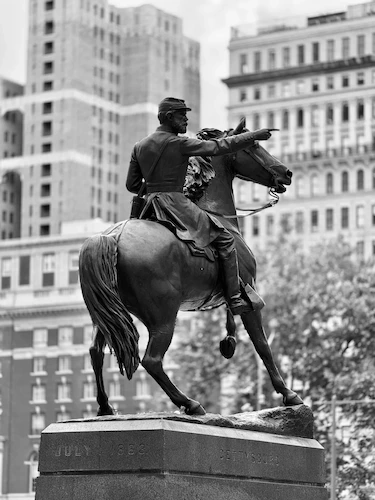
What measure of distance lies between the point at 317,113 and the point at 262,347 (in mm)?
110697

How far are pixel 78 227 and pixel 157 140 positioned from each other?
111 meters

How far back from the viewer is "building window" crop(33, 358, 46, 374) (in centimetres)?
9969

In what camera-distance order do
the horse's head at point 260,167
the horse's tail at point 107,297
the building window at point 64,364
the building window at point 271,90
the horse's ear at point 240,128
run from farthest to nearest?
the building window at point 271,90 → the building window at point 64,364 → the horse's head at point 260,167 → the horse's ear at point 240,128 → the horse's tail at point 107,297

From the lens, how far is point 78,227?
126562 mm

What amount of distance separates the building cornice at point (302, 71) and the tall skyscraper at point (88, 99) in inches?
985

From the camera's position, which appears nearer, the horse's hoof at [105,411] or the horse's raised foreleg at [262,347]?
the horse's hoof at [105,411]

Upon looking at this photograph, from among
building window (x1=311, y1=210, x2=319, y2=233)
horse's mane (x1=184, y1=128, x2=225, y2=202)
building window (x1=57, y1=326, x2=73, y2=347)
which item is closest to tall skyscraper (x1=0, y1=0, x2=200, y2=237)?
building window (x1=311, y1=210, x2=319, y2=233)

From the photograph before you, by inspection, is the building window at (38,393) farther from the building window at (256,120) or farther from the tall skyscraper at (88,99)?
the tall skyscraper at (88,99)

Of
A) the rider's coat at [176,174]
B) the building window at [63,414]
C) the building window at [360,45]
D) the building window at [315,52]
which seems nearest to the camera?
the rider's coat at [176,174]

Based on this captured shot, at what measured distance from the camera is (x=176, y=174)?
53.8 ft

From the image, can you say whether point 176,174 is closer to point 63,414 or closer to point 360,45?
point 63,414

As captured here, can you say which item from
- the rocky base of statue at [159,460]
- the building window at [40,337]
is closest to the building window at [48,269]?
the building window at [40,337]

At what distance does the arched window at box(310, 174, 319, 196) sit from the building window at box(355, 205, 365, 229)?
3.85m

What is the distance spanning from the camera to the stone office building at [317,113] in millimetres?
121875
